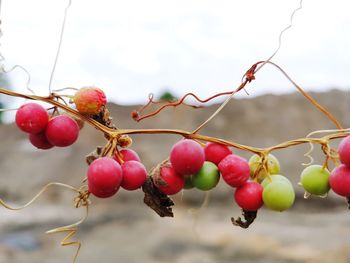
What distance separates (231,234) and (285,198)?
346 cm

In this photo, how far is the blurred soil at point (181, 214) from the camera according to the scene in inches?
138

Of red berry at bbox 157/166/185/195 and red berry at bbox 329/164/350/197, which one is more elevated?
red berry at bbox 329/164/350/197

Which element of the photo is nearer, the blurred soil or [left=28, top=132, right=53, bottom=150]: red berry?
[left=28, top=132, right=53, bottom=150]: red berry

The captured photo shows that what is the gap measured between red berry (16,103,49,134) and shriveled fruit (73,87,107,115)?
24 mm

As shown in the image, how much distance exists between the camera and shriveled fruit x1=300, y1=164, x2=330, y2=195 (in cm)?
38

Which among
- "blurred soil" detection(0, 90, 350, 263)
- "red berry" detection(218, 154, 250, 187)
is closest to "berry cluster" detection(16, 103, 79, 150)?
"red berry" detection(218, 154, 250, 187)

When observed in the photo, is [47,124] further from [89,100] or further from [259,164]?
[259,164]

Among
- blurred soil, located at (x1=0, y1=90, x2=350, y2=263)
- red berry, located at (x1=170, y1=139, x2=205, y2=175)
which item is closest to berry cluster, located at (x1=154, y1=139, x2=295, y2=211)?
red berry, located at (x1=170, y1=139, x2=205, y2=175)

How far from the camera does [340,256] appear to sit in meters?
3.21

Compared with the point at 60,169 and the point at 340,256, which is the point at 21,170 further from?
the point at 340,256

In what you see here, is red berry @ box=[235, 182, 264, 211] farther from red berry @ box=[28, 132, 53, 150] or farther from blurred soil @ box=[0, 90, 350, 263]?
blurred soil @ box=[0, 90, 350, 263]

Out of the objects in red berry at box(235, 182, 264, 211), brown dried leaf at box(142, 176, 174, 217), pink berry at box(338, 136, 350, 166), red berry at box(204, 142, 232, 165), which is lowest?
brown dried leaf at box(142, 176, 174, 217)

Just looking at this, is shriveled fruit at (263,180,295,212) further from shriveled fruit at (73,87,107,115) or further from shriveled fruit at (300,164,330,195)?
shriveled fruit at (73,87,107,115)

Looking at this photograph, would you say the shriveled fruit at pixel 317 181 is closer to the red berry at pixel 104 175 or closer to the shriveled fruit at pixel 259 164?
the shriveled fruit at pixel 259 164
